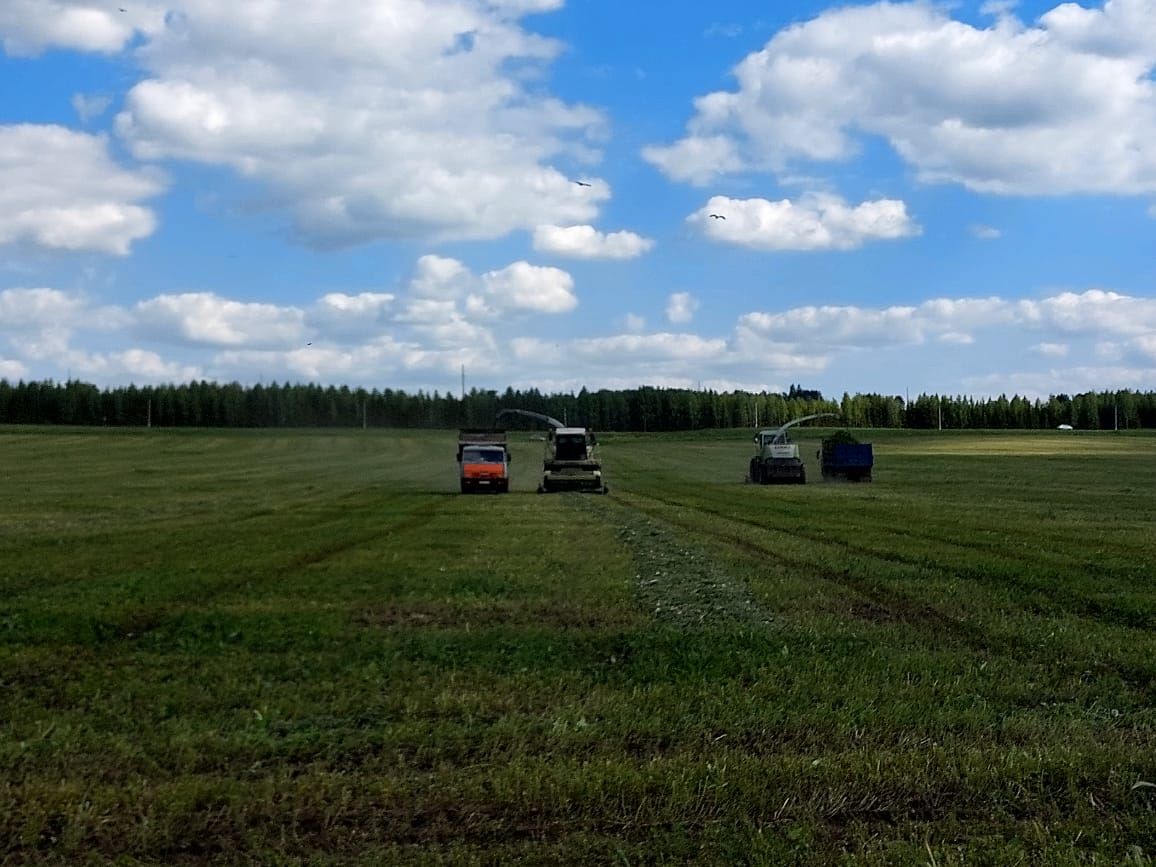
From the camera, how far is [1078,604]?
15.6 m

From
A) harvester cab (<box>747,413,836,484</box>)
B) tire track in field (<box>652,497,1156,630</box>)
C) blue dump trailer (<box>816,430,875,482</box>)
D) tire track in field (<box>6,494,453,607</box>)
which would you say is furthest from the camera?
blue dump trailer (<box>816,430,875,482</box>)

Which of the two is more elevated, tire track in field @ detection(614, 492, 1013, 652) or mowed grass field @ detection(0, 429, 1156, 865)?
mowed grass field @ detection(0, 429, 1156, 865)

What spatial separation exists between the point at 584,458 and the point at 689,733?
4259 cm

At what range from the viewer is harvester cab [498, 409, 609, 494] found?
1999 inches

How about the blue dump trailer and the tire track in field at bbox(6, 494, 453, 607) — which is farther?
the blue dump trailer

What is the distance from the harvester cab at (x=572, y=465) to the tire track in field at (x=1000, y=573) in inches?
845

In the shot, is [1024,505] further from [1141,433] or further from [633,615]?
[1141,433]

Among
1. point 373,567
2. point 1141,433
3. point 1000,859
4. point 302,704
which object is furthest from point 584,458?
point 1141,433

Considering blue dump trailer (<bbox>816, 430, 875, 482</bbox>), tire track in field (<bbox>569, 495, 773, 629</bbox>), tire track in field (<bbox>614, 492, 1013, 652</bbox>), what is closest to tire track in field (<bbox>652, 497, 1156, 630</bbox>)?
tire track in field (<bbox>614, 492, 1013, 652</bbox>)

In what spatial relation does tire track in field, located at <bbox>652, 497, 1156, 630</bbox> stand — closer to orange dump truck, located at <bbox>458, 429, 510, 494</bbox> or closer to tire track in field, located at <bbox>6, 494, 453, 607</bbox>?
tire track in field, located at <bbox>6, 494, 453, 607</bbox>

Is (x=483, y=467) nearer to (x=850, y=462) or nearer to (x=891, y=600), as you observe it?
(x=850, y=462)

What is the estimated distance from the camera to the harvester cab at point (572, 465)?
50781mm

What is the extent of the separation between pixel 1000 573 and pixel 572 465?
109 feet

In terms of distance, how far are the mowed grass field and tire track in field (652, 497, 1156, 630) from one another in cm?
11
